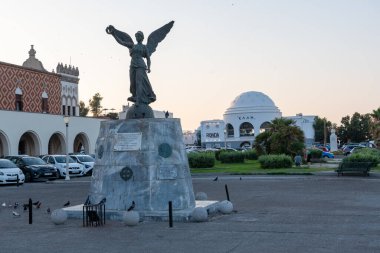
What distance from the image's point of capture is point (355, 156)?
29.8 m

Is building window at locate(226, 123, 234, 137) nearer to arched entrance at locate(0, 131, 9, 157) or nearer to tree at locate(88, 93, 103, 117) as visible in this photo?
tree at locate(88, 93, 103, 117)

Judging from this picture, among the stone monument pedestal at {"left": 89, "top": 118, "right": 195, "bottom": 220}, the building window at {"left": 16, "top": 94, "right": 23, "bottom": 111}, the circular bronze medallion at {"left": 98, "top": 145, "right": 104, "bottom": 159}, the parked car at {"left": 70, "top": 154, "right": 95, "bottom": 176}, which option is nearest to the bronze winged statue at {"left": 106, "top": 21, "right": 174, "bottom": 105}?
the stone monument pedestal at {"left": 89, "top": 118, "right": 195, "bottom": 220}

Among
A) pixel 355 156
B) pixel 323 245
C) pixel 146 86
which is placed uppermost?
pixel 146 86

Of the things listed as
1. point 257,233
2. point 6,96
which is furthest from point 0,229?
point 6,96

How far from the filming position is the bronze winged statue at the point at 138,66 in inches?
573

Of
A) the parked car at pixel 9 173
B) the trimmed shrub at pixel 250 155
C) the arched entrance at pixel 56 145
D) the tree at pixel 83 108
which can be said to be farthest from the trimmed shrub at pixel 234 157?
the tree at pixel 83 108

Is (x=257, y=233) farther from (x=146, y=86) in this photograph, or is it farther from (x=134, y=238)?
(x=146, y=86)

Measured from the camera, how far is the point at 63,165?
109ft

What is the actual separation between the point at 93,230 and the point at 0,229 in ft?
7.40

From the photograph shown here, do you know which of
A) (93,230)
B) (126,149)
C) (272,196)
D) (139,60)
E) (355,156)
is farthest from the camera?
(355,156)

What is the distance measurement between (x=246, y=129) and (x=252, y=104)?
516 centimetres

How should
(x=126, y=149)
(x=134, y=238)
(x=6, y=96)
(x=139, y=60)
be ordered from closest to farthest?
1. (x=134, y=238)
2. (x=126, y=149)
3. (x=139, y=60)
4. (x=6, y=96)

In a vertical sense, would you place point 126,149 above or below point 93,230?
above

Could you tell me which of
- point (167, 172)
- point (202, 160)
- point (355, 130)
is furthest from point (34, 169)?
point (355, 130)
